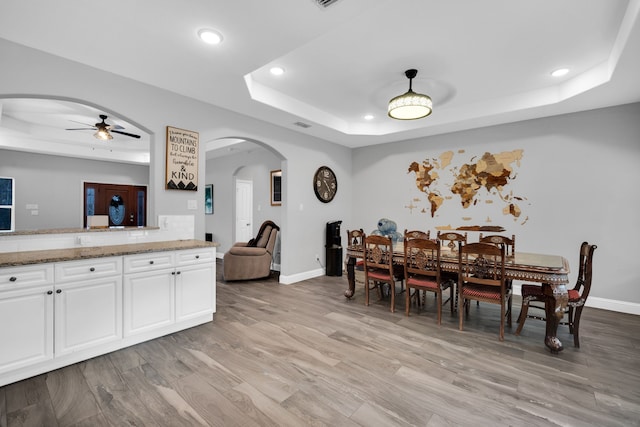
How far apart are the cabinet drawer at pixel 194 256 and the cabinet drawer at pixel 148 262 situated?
79 mm

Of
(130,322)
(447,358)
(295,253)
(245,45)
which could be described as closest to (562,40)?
(245,45)

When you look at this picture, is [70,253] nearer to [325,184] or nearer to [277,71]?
[277,71]

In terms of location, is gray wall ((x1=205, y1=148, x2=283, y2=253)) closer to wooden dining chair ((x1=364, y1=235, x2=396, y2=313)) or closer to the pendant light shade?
wooden dining chair ((x1=364, y1=235, x2=396, y2=313))

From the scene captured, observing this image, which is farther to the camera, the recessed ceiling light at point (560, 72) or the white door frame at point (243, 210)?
the white door frame at point (243, 210)

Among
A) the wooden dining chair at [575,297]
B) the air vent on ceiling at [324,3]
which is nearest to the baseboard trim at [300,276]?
the wooden dining chair at [575,297]

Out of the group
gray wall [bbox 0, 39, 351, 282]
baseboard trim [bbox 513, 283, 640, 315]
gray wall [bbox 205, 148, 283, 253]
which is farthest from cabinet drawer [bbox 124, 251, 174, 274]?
baseboard trim [bbox 513, 283, 640, 315]

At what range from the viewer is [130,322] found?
2533 mm

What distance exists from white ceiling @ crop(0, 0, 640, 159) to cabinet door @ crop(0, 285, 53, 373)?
2020 millimetres

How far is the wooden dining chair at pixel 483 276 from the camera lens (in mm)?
2723

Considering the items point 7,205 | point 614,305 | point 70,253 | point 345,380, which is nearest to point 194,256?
point 70,253

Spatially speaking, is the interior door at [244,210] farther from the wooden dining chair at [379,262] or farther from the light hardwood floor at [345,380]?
the wooden dining chair at [379,262]

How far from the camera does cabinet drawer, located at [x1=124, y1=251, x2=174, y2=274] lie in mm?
2529

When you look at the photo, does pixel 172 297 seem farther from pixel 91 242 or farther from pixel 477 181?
pixel 477 181

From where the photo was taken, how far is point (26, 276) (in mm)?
2031
